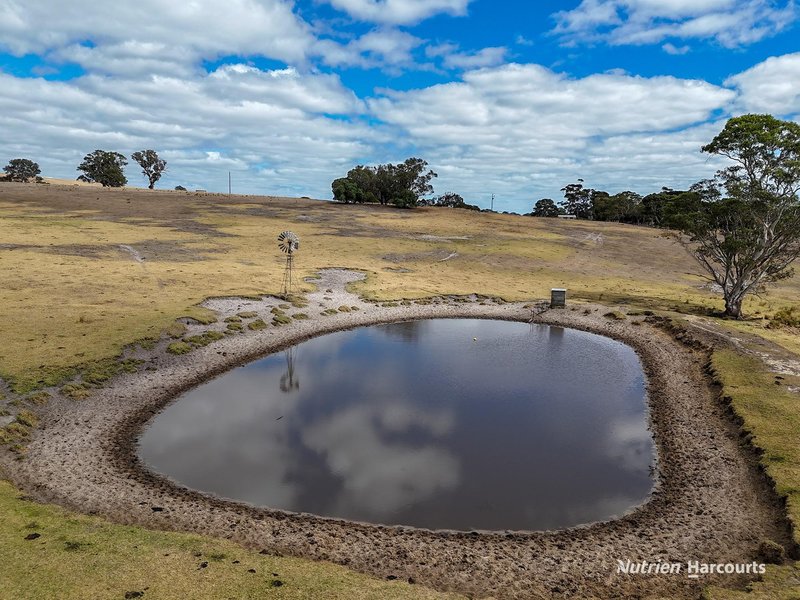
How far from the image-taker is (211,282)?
168 ft

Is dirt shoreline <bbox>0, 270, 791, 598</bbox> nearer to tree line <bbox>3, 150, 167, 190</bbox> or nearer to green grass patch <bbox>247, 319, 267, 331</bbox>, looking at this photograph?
green grass patch <bbox>247, 319, 267, 331</bbox>

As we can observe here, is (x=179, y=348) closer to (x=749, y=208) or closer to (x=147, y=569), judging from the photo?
(x=147, y=569)

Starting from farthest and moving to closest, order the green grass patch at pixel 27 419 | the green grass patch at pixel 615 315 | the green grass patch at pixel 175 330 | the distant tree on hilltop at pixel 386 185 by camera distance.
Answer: the distant tree on hilltop at pixel 386 185
the green grass patch at pixel 615 315
the green grass patch at pixel 175 330
the green grass patch at pixel 27 419

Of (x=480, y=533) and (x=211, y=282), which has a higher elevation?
(x=211, y=282)

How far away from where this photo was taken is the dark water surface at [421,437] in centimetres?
1859

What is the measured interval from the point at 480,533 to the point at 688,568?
6.22 meters

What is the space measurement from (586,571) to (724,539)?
520cm

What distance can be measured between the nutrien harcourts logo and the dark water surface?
2.84 metres

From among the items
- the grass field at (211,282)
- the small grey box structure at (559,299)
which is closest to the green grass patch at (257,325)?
the grass field at (211,282)

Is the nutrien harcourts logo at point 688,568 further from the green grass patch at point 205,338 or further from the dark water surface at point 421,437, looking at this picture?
the green grass patch at point 205,338

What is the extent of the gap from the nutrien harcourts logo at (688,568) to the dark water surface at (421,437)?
2.84m

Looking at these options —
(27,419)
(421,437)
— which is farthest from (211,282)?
(421,437)

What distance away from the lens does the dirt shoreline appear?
47.3 ft

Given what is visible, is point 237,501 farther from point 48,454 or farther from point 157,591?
point 48,454
